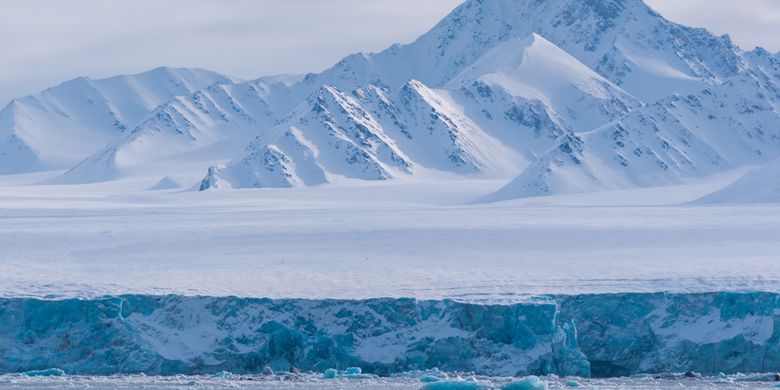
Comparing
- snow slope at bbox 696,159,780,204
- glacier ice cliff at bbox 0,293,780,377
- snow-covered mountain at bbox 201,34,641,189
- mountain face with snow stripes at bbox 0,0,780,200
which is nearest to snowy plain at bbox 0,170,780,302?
glacier ice cliff at bbox 0,293,780,377

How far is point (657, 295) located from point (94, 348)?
33.9 ft

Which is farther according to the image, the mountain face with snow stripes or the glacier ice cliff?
the mountain face with snow stripes

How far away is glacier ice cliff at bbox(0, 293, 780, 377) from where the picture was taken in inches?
867

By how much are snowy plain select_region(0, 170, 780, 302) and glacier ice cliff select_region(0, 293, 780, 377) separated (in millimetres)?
668

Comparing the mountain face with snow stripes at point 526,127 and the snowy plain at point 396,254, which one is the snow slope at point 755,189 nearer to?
the snowy plain at point 396,254

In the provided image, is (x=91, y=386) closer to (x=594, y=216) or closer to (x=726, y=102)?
(x=594, y=216)

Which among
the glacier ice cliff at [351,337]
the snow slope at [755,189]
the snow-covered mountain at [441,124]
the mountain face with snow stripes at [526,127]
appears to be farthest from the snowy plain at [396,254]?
the snow-covered mountain at [441,124]

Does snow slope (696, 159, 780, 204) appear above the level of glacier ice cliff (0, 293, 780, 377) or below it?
above

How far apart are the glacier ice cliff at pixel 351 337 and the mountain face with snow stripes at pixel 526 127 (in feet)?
218

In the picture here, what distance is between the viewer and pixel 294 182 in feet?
367

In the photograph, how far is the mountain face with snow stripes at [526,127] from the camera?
107 meters

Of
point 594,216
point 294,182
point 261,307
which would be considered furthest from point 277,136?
point 261,307

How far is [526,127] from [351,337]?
12234 centimetres

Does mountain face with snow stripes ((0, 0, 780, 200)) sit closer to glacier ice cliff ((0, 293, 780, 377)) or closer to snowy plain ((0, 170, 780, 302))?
snowy plain ((0, 170, 780, 302))
